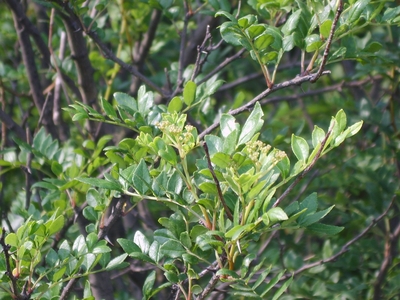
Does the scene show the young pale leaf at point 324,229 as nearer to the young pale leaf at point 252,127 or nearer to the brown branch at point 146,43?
the young pale leaf at point 252,127

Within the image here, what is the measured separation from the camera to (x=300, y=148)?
105 centimetres

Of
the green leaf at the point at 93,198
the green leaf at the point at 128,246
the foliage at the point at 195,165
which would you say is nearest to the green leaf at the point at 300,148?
the foliage at the point at 195,165

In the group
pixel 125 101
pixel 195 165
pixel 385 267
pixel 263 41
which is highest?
pixel 263 41

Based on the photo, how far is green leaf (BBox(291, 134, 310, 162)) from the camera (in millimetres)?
1038

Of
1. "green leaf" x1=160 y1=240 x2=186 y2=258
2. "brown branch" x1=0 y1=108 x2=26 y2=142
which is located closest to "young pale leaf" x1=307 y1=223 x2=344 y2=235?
"green leaf" x1=160 y1=240 x2=186 y2=258

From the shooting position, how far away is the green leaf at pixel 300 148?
3.41 ft

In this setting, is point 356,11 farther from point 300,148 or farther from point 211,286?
point 211,286

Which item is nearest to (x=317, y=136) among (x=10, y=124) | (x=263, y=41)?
(x=263, y=41)

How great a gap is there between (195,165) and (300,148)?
0.65m

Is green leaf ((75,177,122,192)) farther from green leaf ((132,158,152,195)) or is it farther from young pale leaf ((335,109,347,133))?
young pale leaf ((335,109,347,133))

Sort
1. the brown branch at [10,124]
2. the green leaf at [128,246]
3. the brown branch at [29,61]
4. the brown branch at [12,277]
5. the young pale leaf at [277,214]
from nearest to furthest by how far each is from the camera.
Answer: the young pale leaf at [277,214], the brown branch at [12,277], the green leaf at [128,246], the brown branch at [10,124], the brown branch at [29,61]

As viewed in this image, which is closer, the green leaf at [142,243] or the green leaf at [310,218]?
the green leaf at [310,218]

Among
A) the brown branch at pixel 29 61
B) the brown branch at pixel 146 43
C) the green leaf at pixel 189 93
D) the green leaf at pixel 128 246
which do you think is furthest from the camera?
the brown branch at pixel 146 43

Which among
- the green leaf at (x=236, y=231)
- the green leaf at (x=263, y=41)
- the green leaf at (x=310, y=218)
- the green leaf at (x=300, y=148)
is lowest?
the green leaf at (x=310, y=218)
